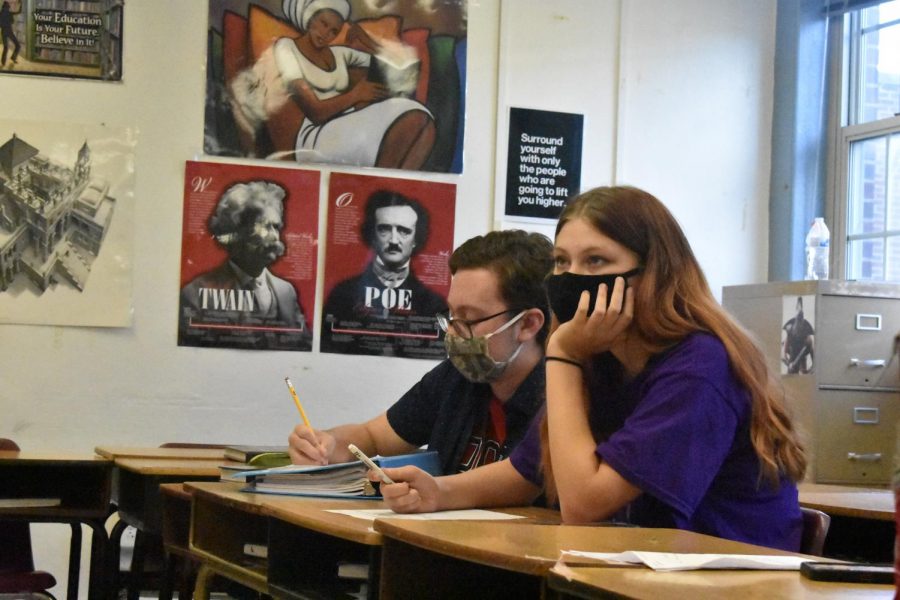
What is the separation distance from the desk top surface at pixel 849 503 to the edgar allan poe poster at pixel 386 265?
227 centimetres

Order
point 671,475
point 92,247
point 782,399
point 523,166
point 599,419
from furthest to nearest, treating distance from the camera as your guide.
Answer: point 523,166, point 92,247, point 599,419, point 782,399, point 671,475

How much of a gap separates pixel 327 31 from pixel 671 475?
3639 mm

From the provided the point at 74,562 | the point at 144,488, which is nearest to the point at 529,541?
the point at 144,488

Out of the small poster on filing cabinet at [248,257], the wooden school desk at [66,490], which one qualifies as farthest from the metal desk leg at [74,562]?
the small poster on filing cabinet at [248,257]

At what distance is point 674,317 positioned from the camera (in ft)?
6.30

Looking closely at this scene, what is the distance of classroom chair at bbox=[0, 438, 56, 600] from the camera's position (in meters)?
3.28

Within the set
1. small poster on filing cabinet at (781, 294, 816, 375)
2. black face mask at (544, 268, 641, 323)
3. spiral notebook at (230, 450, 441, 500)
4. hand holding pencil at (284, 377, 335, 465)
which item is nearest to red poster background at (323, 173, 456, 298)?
small poster on filing cabinet at (781, 294, 816, 375)

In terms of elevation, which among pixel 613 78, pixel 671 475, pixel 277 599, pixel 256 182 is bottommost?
pixel 277 599

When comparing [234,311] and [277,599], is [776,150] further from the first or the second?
[277,599]

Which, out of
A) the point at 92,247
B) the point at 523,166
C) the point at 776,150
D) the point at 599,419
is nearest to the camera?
the point at 599,419

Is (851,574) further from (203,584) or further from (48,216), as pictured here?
(48,216)

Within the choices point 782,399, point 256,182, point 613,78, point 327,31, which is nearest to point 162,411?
point 256,182

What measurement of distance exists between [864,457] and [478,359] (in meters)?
2.53

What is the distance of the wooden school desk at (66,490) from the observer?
3338 mm
